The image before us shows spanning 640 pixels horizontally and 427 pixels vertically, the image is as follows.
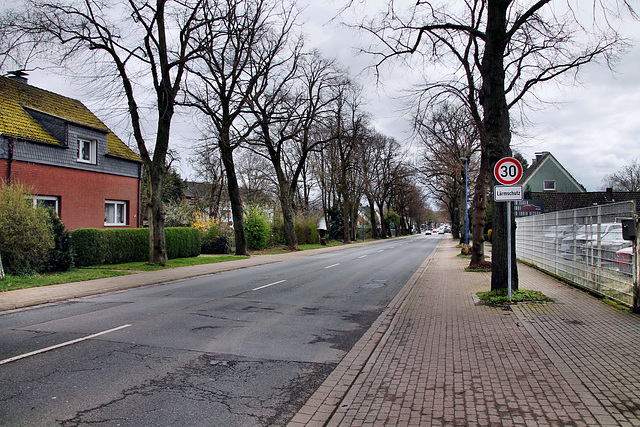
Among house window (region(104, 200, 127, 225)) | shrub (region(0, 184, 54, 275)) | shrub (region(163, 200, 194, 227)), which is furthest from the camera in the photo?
shrub (region(163, 200, 194, 227))

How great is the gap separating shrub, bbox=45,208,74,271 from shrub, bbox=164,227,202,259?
6629 mm

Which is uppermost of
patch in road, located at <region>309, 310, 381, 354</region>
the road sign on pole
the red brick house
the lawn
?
the red brick house

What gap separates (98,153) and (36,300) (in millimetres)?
15620

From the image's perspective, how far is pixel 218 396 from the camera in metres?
4.52

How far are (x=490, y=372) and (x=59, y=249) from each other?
14.9 metres

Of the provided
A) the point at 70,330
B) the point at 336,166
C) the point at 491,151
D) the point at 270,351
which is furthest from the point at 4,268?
the point at 336,166

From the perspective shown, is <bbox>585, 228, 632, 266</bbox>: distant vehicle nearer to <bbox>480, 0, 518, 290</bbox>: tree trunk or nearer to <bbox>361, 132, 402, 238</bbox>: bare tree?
<bbox>480, 0, 518, 290</bbox>: tree trunk

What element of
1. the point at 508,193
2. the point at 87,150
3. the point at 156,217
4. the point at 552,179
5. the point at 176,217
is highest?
the point at 552,179

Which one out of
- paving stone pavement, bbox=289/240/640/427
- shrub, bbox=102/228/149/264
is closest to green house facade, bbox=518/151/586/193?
shrub, bbox=102/228/149/264

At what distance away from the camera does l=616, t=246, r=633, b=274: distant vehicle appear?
8.20 metres

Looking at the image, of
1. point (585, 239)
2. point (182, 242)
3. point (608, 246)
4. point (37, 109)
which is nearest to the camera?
point (608, 246)

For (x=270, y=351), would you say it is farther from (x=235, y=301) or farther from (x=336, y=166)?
(x=336, y=166)

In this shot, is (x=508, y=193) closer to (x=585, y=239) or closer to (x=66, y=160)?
(x=585, y=239)

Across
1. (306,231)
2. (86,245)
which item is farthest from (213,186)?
(86,245)
